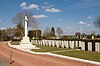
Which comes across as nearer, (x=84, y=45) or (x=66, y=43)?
(x=84, y=45)

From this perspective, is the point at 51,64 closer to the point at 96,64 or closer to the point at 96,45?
the point at 96,64

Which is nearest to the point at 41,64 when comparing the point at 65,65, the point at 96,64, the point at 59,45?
the point at 65,65

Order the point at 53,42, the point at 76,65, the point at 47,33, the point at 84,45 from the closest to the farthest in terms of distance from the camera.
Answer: the point at 76,65 < the point at 84,45 < the point at 53,42 < the point at 47,33

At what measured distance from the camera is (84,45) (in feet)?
79.5

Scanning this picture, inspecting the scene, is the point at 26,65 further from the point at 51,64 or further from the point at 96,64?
the point at 96,64

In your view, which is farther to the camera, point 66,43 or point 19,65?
point 66,43

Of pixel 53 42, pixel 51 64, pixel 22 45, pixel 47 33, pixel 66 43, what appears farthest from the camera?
pixel 47 33

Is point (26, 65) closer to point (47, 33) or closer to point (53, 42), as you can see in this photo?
point (53, 42)

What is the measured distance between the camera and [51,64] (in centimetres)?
1354

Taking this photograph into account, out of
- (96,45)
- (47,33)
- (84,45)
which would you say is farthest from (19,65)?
(47,33)

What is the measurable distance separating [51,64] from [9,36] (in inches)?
3028

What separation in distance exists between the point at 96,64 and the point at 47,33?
74.7m

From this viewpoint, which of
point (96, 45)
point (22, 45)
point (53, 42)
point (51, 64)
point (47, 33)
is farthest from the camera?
point (47, 33)

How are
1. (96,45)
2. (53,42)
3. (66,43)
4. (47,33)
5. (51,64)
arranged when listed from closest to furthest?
(51,64) → (96,45) → (66,43) → (53,42) → (47,33)
